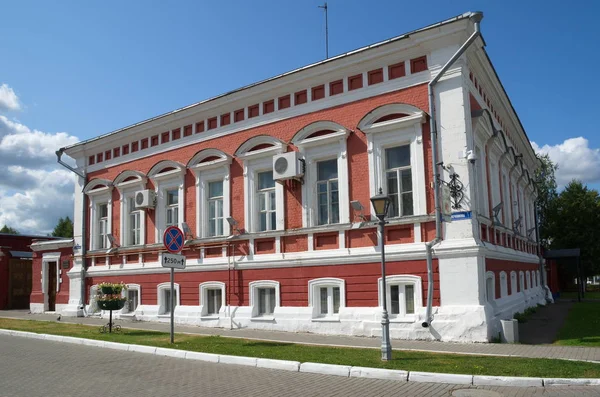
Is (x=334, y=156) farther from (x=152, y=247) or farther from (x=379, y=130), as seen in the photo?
(x=152, y=247)

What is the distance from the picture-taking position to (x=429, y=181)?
13516 mm

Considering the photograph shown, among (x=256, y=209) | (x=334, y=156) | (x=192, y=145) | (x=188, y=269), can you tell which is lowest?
(x=188, y=269)

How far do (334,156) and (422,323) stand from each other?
5365 millimetres

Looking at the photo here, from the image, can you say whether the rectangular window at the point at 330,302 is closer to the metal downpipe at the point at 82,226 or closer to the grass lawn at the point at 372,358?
the grass lawn at the point at 372,358

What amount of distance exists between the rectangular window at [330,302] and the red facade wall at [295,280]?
1.45 ft

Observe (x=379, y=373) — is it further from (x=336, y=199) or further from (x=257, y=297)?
(x=257, y=297)

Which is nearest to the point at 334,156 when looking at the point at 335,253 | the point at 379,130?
the point at 379,130

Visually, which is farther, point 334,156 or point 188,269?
point 188,269

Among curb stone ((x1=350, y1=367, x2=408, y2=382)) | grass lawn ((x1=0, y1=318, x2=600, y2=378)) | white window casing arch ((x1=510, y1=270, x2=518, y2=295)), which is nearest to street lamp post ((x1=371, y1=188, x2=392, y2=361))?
grass lawn ((x1=0, y1=318, x2=600, y2=378))

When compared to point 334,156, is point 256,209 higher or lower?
lower

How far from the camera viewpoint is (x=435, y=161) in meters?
13.3

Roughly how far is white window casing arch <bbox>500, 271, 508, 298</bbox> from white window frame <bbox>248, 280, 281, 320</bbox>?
6.64m

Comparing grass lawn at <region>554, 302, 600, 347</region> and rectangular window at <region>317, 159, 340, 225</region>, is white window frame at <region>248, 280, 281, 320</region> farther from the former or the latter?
grass lawn at <region>554, 302, 600, 347</region>

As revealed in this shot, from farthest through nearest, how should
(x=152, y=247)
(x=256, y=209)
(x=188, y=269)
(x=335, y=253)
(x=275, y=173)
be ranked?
(x=152, y=247) < (x=188, y=269) < (x=256, y=209) < (x=275, y=173) < (x=335, y=253)
